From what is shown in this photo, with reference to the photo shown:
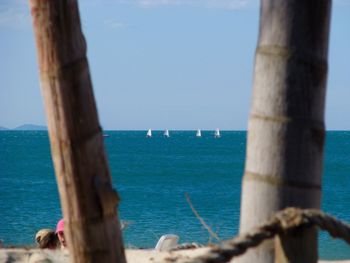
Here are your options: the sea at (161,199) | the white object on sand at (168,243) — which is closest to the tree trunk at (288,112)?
the white object on sand at (168,243)

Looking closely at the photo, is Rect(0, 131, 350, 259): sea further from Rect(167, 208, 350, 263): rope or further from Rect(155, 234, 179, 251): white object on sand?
Rect(167, 208, 350, 263): rope

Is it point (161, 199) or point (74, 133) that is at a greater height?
point (74, 133)

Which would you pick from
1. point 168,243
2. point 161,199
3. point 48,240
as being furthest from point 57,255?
point 161,199

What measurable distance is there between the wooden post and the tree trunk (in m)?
0.56

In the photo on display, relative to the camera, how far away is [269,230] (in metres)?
2.74

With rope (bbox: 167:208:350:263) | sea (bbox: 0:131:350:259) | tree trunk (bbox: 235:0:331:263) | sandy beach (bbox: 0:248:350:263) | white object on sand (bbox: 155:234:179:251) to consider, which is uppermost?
tree trunk (bbox: 235:0:331:263)

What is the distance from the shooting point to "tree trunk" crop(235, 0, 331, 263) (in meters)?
2.91

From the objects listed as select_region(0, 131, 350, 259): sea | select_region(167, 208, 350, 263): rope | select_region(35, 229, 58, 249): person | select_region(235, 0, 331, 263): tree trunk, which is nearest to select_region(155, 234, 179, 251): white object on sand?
select_region(35, 229, 58, 249): person

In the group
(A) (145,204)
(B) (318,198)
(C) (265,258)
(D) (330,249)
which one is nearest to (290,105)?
(B) (318,198)

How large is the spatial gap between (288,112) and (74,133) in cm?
80

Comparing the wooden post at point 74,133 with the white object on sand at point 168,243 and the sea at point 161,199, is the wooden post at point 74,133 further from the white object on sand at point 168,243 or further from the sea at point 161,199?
the sea at point 161,199

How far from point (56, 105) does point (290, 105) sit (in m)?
0.87

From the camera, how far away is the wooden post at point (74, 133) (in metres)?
2.89

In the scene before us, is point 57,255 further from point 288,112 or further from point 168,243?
point 288,112
